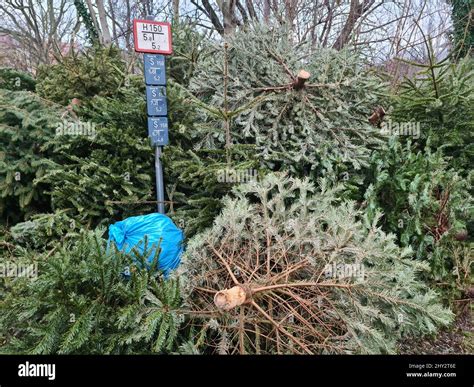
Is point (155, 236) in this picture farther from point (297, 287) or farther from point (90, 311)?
point (297, 287)

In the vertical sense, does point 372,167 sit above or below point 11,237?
above

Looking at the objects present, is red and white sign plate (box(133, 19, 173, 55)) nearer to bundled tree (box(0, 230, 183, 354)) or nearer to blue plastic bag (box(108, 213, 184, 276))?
blue plastic bag (box(108, 213, 184, 276))

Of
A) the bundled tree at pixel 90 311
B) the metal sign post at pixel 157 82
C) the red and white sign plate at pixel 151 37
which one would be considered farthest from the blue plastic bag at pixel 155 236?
the red and white sign plate at pixel 151 37

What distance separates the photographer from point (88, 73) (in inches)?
189

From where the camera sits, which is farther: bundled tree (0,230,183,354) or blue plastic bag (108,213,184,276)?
blue plastic bag (108,213,184,276)

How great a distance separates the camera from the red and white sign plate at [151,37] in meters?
3.52

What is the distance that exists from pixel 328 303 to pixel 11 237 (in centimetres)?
338

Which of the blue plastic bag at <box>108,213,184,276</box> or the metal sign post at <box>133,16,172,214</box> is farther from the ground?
the metal sign post at <box>133,16,172,214</box>

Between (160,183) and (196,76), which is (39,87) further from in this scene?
(160,183)

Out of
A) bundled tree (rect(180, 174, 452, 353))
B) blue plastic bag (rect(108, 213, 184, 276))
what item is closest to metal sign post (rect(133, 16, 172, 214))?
blue plastic bag (rect(108, 213, 184, 276))

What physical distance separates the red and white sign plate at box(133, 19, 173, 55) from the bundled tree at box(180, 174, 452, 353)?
6.25 feet

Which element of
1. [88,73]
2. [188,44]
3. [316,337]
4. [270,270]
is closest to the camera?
[316,337]

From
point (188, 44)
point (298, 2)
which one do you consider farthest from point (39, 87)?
point (298, 2)

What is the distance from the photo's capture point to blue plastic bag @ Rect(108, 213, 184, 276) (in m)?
3.11
